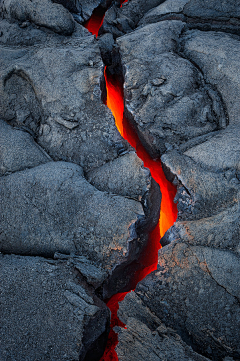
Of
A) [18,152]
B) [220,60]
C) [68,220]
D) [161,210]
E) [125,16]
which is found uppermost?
[125,16]

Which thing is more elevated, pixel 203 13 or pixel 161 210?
pixel 203 13

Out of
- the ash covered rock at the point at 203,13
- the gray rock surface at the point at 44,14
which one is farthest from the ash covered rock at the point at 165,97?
the gray rock surface at the point at 44,14

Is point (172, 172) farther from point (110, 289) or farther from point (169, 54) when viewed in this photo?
point (169, 54)

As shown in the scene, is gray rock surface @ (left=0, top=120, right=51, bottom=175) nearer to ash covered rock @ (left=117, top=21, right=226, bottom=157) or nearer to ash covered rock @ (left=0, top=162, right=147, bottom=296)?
ash covered rock @ (left=0, top=162, right=147, bottom=296)

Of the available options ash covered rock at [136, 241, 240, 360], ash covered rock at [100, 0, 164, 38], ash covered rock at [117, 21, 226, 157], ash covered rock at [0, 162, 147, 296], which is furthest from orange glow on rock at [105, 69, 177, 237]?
ash covered rock at [100, 0, 164, 38]

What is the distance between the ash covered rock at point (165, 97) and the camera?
271 centimetres

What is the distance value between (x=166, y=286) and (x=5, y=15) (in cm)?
380

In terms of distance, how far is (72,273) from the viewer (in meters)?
2.06

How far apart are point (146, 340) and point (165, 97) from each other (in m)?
2.16

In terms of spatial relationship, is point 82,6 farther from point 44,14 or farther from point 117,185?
point 117,185

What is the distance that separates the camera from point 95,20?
416cm

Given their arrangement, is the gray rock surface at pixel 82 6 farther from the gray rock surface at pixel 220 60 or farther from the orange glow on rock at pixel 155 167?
the gray rock surface at pixel 220 60

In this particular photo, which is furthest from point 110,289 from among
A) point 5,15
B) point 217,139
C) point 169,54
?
point 5,15

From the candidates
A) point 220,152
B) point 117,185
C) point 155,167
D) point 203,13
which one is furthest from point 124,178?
point 203,13
